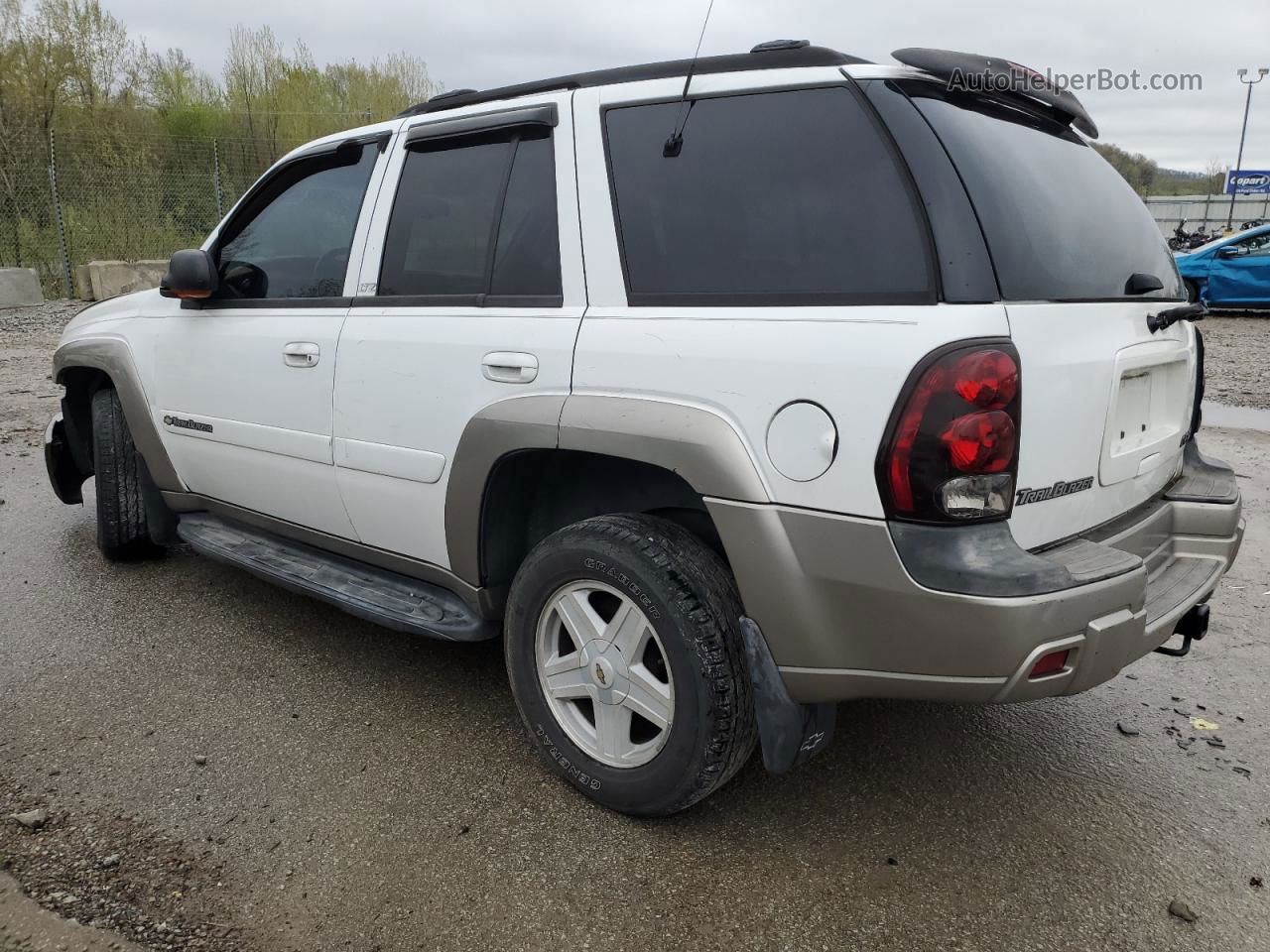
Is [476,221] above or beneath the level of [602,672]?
above

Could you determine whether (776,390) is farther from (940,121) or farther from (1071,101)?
(1071,101)

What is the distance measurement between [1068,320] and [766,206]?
28.6 inches

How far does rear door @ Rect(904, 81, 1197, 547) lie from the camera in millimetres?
2018

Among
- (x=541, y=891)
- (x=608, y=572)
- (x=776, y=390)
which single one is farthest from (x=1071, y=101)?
(x=541, y=891)

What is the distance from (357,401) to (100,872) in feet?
4.77

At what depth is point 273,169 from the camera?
356 centimetres

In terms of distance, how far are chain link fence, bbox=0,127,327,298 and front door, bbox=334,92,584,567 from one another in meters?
16.3

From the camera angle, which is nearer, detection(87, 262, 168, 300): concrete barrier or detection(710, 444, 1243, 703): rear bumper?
detection(710, 444, 1243, 703): rear bumper

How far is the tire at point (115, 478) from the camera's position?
166 inches

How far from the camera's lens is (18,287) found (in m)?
16.2

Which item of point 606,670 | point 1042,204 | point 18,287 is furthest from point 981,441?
point 18,287

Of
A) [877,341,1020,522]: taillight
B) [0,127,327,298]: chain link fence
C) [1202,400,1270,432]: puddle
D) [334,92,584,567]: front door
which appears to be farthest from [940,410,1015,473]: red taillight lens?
[0,127,327,298]: chain link fence

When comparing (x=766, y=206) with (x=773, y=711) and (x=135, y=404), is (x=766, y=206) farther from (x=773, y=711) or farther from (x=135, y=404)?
(x=135, y=404)

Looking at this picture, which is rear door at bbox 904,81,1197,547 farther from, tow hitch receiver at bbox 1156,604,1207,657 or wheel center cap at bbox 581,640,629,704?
wheel center cap at bbox 581,640,629,704
